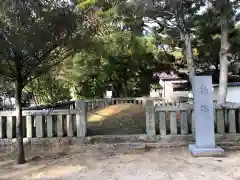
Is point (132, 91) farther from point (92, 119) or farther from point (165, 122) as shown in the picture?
point (165, 122)

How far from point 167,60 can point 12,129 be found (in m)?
11.6

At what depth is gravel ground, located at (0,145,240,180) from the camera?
17.4 feet

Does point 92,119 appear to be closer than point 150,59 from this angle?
Yes

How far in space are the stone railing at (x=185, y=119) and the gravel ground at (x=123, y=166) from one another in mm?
583

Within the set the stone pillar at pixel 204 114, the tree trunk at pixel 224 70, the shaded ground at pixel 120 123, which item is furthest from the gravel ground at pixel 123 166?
the tree trunk at pixel 224 70

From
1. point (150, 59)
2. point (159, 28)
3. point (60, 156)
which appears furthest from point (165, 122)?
point (150, 59)

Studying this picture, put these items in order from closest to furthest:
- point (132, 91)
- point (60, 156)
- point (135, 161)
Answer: point (135, 161), point (60, 156), point (132, 91)

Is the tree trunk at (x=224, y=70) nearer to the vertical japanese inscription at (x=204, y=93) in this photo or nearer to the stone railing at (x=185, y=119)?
the stone railing at (x=185, y=119)

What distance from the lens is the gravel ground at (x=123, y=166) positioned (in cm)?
529

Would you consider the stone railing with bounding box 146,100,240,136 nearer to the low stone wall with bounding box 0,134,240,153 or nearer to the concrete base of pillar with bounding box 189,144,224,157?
the low stone wall with bounding box 0,134,240,153

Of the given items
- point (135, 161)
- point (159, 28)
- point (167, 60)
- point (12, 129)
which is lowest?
point (135, 161)

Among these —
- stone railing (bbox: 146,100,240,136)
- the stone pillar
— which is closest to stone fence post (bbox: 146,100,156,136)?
stone railing (bbox: 146,100,240,136)

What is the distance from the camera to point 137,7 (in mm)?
10852

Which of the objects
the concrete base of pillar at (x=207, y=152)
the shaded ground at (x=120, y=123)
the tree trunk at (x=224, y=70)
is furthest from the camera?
the tree trunk at (x=224, y=70)
